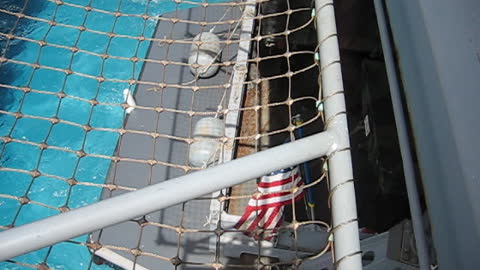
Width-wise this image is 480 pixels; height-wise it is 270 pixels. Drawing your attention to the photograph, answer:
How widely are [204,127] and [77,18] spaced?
312 cm

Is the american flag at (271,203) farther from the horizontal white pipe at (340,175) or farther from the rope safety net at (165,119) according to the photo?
the horizontal white pipe at (340,175)

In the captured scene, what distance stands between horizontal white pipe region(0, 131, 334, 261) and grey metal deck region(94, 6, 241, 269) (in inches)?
58.2

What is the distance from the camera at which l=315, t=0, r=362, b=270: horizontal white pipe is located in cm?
93

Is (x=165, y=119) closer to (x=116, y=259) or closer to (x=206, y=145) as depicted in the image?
(x=206, y=145)

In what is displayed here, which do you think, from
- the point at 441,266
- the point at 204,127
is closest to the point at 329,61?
the point at 441,266

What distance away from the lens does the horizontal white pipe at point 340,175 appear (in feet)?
3.06

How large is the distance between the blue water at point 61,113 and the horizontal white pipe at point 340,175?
298cm

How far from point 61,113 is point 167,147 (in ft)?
5.55

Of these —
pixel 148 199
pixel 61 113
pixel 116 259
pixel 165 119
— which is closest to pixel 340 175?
pixel 148 199

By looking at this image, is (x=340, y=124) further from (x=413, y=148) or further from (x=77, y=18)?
(x=77, y=18)

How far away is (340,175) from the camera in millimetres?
1002

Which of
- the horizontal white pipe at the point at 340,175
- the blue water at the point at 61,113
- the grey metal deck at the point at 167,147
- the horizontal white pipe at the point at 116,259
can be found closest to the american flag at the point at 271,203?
the grey metal deck at the point at 167,147

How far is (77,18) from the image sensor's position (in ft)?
17.8

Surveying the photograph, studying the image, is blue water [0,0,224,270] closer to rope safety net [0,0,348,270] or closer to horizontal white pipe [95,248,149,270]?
rope safety net [0,0,348,270]
